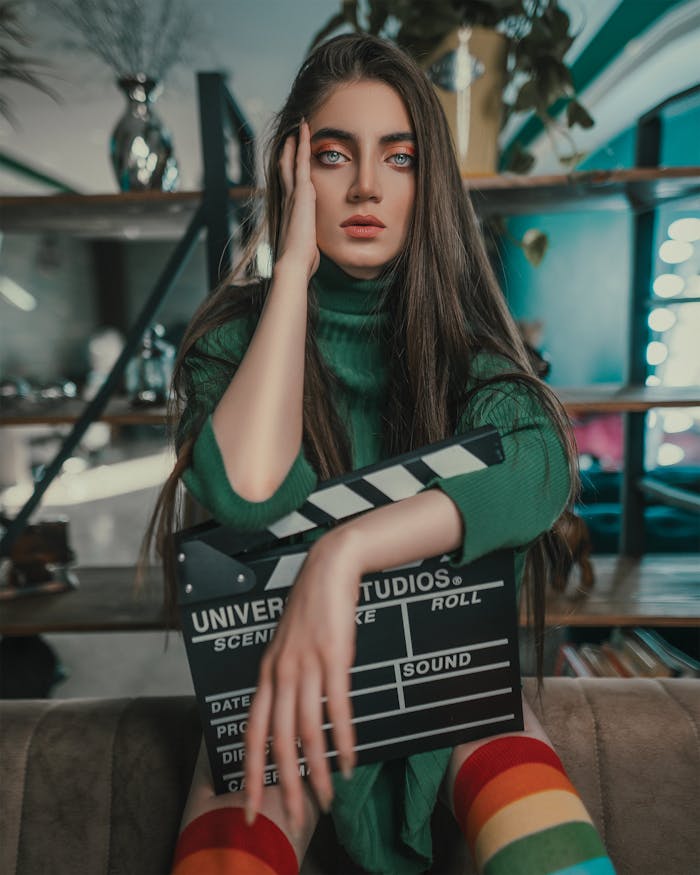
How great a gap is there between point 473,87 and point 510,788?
54.8 inches

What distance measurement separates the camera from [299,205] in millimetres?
825

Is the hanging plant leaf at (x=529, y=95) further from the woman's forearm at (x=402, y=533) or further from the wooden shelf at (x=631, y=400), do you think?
the woman's forearm at (x=402, y=533)

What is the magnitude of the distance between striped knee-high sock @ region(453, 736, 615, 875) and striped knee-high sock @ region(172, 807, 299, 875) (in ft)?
0.66

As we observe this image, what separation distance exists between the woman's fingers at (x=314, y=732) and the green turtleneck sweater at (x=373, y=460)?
181mm

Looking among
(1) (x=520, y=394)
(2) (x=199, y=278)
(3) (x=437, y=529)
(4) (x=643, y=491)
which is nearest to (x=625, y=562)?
(4) (x=643, y=491)

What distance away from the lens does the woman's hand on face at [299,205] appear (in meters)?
0.79

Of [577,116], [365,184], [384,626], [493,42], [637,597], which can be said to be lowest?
[637,597]

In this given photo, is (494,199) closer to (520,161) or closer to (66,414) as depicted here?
(520,161)

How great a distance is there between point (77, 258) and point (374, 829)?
7088 millimetres

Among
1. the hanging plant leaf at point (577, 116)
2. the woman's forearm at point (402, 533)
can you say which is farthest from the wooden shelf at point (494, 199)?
the woman's forearm at point (402, 533)

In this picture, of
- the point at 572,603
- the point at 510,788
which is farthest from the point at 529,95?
the point at 510,788

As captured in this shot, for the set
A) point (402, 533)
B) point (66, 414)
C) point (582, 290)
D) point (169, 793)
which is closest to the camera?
point (402, 533)

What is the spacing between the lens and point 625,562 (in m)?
1.84

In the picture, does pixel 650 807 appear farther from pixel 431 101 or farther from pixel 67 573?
pixel 67 573
